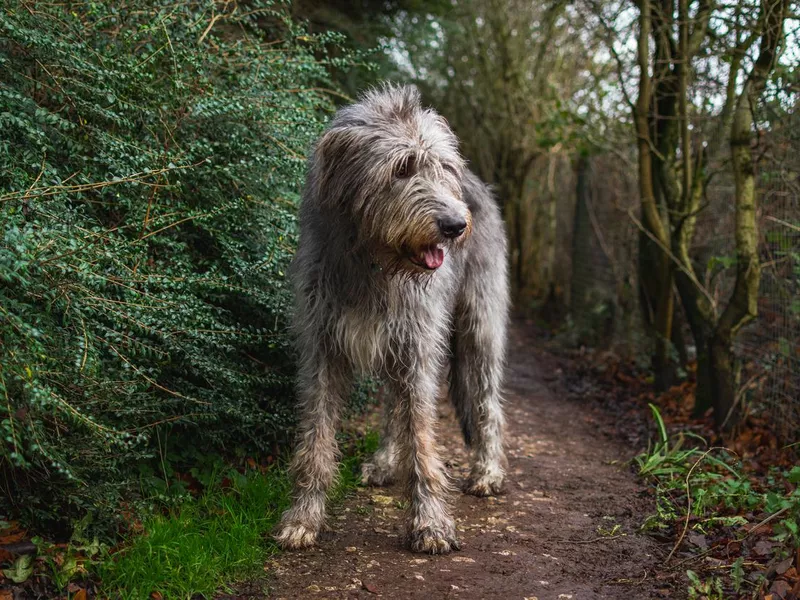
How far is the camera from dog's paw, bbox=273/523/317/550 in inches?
146

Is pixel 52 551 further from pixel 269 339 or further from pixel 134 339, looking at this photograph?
pixel 269 339

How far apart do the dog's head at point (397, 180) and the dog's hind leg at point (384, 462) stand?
1.38 meters

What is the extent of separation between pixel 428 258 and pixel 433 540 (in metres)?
1.38

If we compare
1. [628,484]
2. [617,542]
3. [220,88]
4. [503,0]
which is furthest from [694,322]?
[503,0]

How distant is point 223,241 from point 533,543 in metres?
2.30

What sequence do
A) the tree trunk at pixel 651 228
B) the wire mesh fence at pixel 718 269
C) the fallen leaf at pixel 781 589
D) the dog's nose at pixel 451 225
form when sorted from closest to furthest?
the fallen leaf at pixel 781 589 < the dog's nose at pixel 451 225 < the wire mesh fence at pixel 718 269 < the tree trunk at pixel 651 228

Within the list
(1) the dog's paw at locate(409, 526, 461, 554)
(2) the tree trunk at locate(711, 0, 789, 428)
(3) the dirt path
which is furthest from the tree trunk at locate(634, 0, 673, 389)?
(1) the dog's paw at locate(409, 526, 461, 554)

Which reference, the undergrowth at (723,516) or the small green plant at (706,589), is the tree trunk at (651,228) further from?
the small green plant at (706,589)

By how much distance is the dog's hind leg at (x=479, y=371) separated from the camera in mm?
4816

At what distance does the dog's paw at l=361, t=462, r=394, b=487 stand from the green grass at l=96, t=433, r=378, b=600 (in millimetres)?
308

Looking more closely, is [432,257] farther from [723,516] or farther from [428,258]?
[723,516]

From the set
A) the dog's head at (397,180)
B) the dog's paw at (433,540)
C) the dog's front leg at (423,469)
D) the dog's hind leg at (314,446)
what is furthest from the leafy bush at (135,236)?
the dog's paw at (433,540)

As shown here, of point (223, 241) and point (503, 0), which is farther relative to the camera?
point (503, 0)

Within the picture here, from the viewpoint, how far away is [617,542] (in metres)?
3.90
